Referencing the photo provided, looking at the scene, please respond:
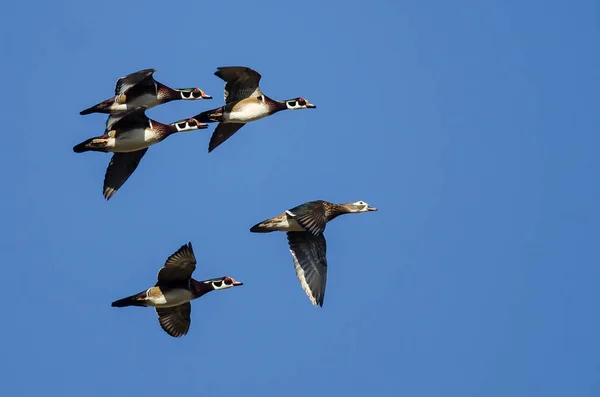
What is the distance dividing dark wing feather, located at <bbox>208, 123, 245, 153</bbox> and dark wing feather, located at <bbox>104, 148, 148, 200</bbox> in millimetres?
1970

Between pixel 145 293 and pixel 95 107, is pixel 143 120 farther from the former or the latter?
pixel 145 293

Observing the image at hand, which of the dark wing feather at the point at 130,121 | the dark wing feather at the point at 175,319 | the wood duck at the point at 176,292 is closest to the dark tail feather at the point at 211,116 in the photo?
the dark wing feather at the point at 130,121

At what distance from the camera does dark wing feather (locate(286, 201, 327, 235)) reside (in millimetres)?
40469

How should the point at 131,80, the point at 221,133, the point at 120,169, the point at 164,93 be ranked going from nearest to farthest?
the point at 131,80 → the point at 120,169 → the point at 164,93 → the point at 221,133

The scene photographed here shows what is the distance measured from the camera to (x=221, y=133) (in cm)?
4462

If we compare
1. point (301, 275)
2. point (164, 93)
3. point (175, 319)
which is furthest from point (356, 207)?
point (175, 319)

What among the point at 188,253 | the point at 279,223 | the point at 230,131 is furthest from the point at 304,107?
the point at 188,253

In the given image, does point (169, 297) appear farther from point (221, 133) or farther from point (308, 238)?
point (221, 133)

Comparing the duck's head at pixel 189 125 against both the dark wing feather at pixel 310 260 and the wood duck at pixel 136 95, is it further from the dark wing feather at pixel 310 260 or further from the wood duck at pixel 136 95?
the dark wing feather at pixel 310 260

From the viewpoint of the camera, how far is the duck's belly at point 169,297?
130 ft

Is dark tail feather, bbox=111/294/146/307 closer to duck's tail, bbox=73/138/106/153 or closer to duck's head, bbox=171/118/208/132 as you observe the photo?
duck's tail, bbox=73/138/106/153

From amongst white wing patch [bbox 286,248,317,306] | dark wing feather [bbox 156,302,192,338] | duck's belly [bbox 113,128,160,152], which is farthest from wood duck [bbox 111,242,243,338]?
duck's belly [bbox 113,128,160,152]

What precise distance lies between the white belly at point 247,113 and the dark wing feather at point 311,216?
308cm

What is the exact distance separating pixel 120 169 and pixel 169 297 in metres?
5.14
